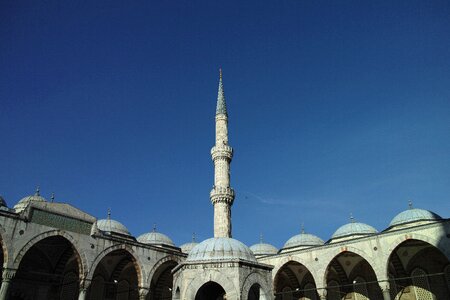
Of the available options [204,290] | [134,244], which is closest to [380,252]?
[204,290]

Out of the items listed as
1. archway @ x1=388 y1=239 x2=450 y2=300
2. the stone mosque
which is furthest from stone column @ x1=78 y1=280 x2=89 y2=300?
archway @ x1=388 y1=239 x2=450 y2=300

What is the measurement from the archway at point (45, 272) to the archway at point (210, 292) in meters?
11.1

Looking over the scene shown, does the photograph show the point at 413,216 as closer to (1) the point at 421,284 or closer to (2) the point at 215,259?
(1) the point at 421,284

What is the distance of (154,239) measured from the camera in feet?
100

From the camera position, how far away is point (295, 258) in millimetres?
23531

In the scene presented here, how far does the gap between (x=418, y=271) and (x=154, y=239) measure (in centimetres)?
1878

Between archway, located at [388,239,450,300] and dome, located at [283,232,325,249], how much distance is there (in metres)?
7.32

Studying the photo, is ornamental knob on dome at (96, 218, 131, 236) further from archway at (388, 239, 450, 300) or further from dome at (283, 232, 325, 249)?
archway at (388, 239, 450, 300)

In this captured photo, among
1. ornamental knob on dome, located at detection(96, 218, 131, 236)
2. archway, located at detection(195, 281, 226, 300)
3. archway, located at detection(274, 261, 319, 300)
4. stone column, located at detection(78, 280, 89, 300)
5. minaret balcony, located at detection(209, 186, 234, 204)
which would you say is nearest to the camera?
archway, located at detection(195, 281, 226, 300)

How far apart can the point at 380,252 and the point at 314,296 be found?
900 cm

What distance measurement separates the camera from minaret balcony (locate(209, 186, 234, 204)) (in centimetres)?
2409

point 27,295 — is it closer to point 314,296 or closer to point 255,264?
point 255,264

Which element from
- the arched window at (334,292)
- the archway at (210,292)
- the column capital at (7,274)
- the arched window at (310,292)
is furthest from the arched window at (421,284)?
the column capital at (7,274)

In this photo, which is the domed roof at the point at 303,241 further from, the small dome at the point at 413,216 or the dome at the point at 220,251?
the dome at the point at 220,251
